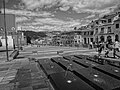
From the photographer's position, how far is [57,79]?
482 centimetres

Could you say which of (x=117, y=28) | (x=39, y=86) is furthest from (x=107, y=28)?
(x=39, y=86)

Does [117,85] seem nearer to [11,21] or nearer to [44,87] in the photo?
[44,87]

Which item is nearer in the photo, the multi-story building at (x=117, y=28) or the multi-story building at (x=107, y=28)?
the multi-story building at (x=117, y=28)

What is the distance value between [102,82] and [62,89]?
1739 millimetres

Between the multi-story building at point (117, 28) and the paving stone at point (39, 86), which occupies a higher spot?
the multi-story building at point (117, 28)

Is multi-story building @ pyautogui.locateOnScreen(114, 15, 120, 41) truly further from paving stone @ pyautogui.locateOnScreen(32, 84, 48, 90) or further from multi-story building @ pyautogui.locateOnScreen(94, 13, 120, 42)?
paving stone @ pyautogui.locateOnScreen(32, 84, 48, 90)

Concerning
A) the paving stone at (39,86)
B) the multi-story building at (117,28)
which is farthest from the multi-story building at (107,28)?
the paving stone at (39,86)

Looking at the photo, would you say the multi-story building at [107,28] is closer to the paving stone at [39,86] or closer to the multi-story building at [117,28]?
the multi-story building at [117,28]

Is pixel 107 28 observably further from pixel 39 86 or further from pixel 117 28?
pixel 39 86

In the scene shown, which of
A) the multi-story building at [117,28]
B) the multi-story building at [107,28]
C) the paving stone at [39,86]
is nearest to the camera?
the paving stone at [39,86]

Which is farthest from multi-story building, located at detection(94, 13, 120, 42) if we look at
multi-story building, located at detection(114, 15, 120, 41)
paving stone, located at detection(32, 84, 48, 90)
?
paving stone, located at detection(32, 84, 48, 90)

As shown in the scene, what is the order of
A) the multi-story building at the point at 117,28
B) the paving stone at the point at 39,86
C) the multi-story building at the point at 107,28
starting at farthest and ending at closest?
the multi-story building at the point at 107,28 < the multi-story building at the point at 117,28 < the paving stone at the point at 39,86

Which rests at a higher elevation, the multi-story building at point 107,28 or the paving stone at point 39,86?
the multi-story building at point 107,28

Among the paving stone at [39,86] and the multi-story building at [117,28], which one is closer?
the paving stone at [39,86]
